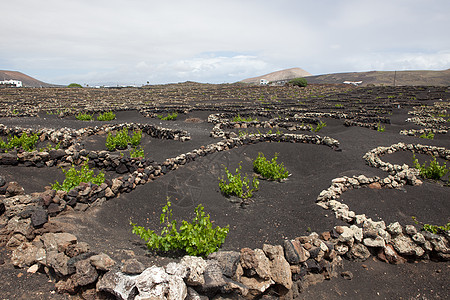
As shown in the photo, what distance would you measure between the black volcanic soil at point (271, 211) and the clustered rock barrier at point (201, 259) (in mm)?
216

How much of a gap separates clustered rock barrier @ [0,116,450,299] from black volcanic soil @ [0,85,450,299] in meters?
0.22

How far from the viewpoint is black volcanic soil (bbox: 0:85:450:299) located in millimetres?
4066

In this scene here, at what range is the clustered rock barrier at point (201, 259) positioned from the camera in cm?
322

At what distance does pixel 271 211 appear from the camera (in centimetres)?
635

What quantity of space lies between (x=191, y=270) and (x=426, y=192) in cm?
682

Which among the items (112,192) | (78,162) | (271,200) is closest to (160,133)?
(78,162)

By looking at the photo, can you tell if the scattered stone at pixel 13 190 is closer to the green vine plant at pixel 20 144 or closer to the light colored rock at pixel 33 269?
the light colored rock at pixel 33 269

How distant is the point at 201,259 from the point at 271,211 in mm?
3140

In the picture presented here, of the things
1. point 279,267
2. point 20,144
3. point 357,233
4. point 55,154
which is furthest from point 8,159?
point 357,233

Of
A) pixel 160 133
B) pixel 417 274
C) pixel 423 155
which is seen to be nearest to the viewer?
pixel 417 274

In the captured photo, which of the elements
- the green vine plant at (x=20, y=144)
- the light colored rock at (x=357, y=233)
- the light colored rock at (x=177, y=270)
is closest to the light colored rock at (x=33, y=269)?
the light colored rock at (x=177, y=270)

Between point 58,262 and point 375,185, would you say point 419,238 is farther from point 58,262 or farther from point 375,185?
point 58,262

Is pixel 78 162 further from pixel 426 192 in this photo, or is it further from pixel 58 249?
pixel 426 192

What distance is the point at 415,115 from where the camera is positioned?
23.9m
